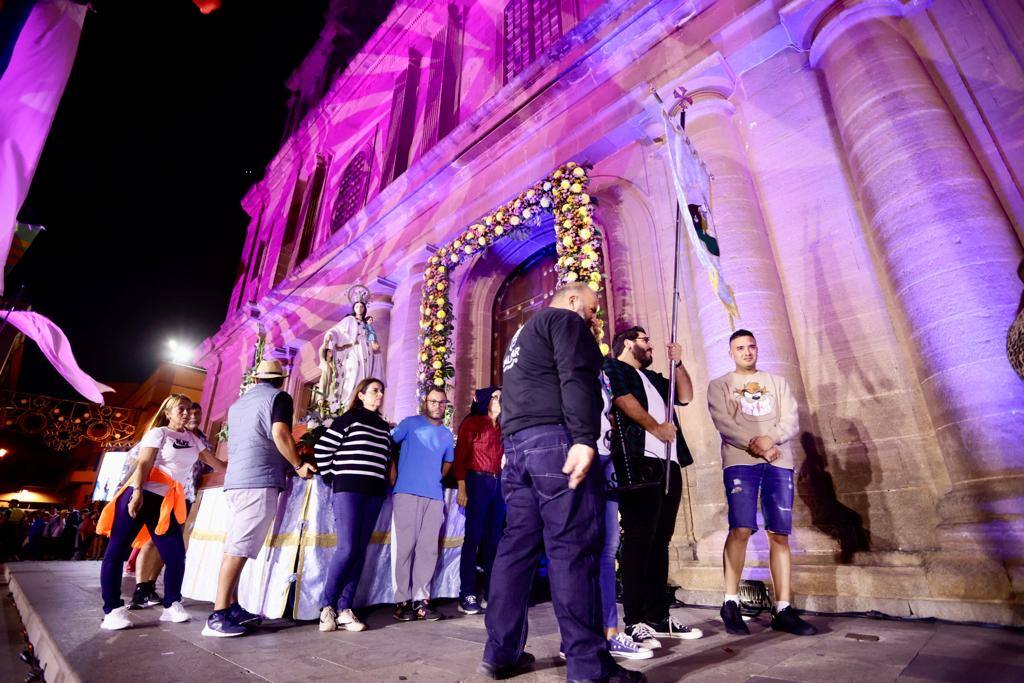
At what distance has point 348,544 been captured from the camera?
3484 mm

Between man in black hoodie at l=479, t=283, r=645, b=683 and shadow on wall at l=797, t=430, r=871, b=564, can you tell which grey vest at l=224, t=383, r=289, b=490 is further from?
shadow on wall at l=797, t=430, r=871, b=564

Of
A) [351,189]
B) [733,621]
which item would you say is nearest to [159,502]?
[733,621]

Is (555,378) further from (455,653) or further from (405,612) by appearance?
(405,612)

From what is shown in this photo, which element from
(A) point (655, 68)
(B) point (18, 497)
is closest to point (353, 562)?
(A) point (655, 68)

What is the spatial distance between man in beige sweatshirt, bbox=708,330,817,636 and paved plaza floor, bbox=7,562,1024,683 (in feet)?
0.91

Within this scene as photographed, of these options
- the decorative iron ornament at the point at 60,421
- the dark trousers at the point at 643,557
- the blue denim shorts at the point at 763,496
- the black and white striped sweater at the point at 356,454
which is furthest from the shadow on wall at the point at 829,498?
the decorative iron ornament at the point at 60,421

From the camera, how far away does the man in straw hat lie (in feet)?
10.4

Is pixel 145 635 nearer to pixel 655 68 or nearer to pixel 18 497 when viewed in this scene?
pixel 655 68

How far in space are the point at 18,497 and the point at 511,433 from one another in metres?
41.0

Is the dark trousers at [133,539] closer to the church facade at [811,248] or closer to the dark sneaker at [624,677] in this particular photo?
the dark sneaker at [624,677]

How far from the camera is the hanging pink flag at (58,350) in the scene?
24.0ft

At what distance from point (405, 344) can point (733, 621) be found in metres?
7.69

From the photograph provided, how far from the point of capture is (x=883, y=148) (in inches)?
180

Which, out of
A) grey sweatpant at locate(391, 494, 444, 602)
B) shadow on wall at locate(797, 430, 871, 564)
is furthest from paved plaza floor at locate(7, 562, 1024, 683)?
shadow on wall at locate(797, 430, 871, 564)
